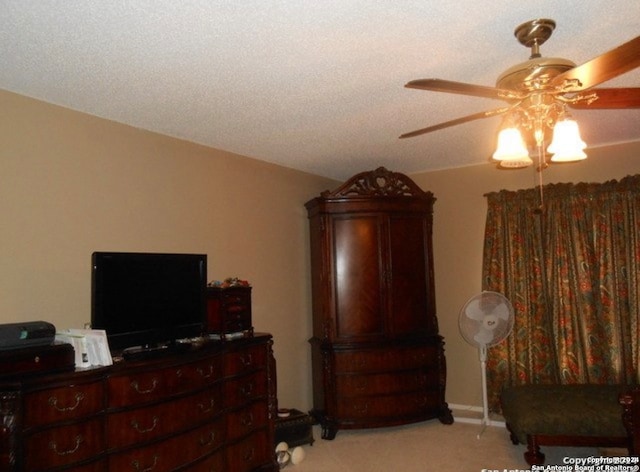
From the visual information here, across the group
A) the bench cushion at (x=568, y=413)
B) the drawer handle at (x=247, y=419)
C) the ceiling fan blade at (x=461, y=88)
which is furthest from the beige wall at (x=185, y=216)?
the ceiling fan blade at (x=461, y=88)

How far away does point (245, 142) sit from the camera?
3.68 m

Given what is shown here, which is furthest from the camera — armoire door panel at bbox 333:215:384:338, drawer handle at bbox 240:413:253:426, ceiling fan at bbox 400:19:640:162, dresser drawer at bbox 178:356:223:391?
armoire door panel at bbox 333:215:384:338

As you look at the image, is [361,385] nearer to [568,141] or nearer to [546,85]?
[568,141]

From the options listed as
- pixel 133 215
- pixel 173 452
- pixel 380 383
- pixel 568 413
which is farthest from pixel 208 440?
pixel 568 413

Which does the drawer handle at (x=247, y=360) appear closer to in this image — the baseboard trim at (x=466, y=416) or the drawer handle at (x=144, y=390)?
the drawer handle at (x=144, y=390)

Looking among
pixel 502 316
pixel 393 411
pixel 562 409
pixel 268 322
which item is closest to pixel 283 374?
pixel 268 322

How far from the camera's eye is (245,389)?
10.5ft

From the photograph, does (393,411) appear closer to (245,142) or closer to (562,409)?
(562,409)

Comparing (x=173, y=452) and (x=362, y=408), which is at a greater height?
(x=173, y=452)

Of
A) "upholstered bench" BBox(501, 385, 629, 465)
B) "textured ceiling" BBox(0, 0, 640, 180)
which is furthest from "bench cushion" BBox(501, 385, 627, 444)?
"textured ceiling" BBox(0, 0, 640, 180)

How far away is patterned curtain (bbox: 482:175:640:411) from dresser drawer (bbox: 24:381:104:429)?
140 inches

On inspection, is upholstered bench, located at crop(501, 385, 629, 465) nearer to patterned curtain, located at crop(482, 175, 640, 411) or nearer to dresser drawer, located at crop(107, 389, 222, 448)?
patterned curtain, located at crop(482, 175, 640, 411)

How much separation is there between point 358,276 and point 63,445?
273 centimetres

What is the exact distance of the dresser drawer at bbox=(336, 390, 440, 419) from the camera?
4156 millimetres
